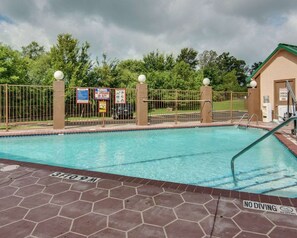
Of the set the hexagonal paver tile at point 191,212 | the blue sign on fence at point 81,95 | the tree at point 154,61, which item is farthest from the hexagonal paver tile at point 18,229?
the tree at point 154,61

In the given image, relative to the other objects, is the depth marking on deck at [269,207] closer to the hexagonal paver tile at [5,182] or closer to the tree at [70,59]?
the hexagonal paver tile at [5,182]

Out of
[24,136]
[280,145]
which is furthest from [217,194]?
[24,136]

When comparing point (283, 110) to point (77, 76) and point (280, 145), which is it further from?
point (77, 76)

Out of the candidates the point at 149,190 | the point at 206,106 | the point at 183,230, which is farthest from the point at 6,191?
the point at 206,106

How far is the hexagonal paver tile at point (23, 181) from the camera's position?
3.47m

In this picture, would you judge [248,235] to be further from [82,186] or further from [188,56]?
[188,56]

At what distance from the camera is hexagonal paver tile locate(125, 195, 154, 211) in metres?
2.71

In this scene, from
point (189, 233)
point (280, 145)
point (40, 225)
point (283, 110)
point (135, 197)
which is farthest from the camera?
point (283, 110)

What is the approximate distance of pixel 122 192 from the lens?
3154 millimetres

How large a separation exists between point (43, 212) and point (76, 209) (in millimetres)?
362

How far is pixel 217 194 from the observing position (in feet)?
10.0

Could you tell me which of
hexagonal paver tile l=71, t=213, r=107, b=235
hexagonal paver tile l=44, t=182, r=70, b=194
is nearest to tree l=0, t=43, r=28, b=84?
hexagonal paver tile l=44, t=182, r=70, b=194

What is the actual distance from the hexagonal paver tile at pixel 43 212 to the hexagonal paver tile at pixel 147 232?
3.21 feet

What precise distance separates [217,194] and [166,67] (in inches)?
1235
